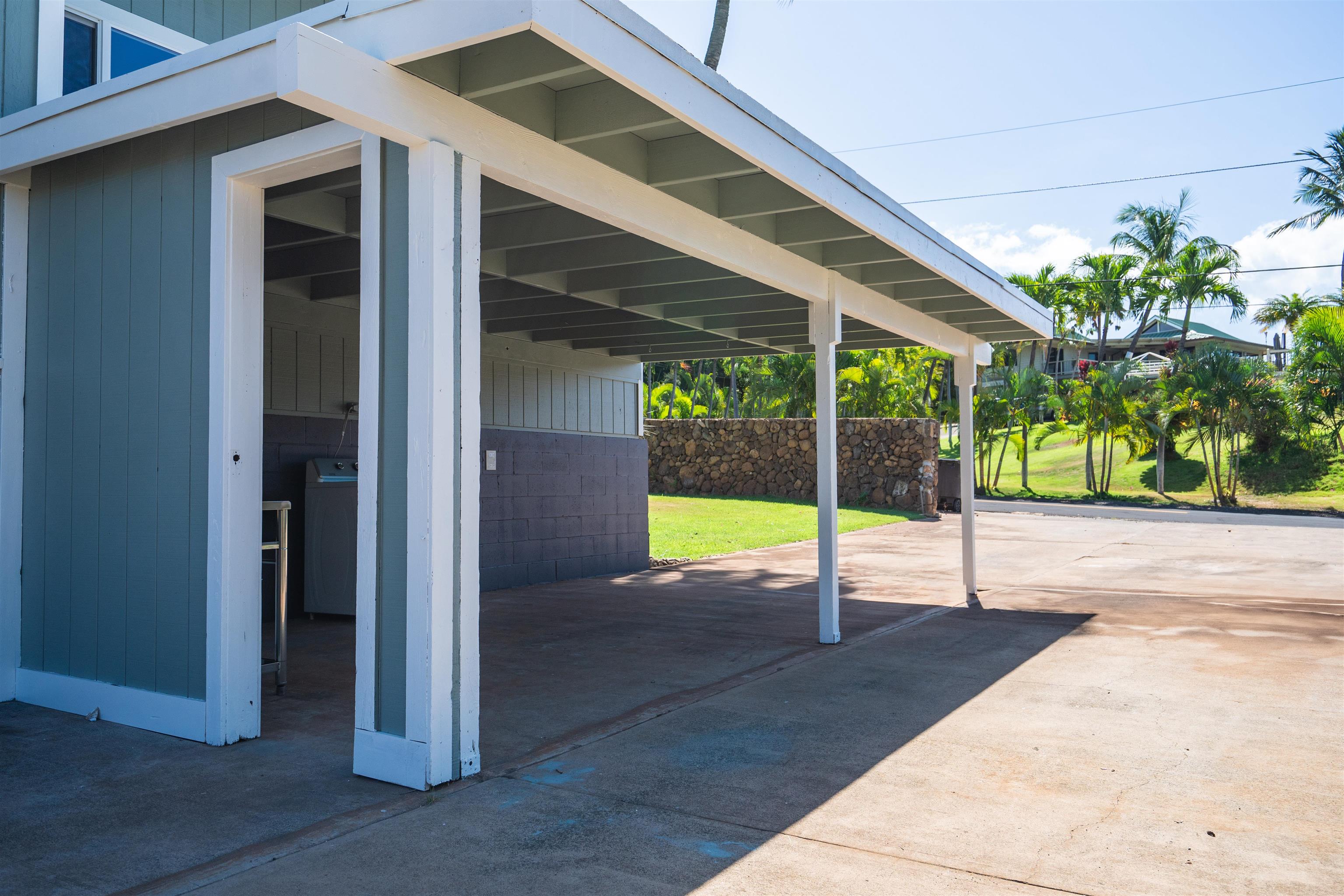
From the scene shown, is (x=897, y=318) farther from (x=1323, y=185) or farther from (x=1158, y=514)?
(x=1323, y=185)

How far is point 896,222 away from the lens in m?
6.25

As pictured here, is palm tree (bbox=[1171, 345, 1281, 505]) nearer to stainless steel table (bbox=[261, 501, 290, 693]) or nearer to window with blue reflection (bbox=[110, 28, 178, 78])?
stainless steel table (bbox=[261, 501, 290, 693])

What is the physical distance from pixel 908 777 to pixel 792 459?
1846cm

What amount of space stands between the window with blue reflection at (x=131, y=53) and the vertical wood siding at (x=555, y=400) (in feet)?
12.8

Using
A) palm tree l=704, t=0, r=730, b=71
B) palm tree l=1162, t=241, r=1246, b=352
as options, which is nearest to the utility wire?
palm tree l=1162, t=241, r=1246, b=352

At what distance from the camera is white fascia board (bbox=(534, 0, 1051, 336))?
3.35 meters

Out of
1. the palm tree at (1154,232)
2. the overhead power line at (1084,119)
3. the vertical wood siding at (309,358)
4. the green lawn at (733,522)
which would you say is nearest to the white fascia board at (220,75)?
the vertical wood siding at (309,358)

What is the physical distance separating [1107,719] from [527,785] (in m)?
3.01

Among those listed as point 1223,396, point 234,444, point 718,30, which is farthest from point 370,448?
point 1223,396

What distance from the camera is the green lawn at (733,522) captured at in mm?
14578

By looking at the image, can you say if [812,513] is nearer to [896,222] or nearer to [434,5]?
[896,222]

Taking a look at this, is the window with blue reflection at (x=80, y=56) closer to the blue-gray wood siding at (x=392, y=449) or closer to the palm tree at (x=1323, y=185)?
the blue-gray wood siding at (x=392, y=449)

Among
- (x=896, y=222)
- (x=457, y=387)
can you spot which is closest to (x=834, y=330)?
(x=896, y=222)

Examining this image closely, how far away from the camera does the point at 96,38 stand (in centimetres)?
597
